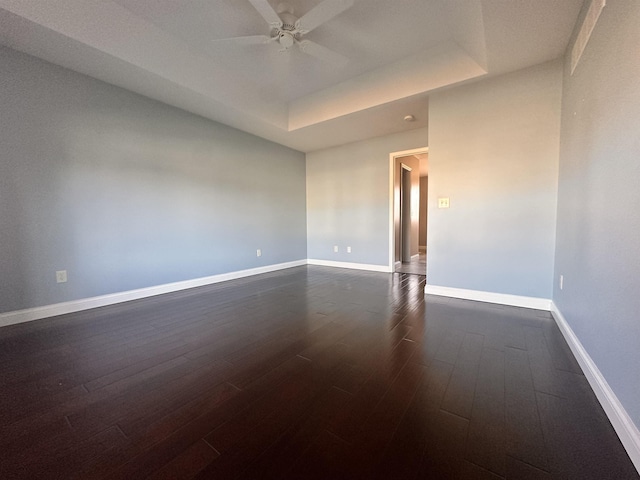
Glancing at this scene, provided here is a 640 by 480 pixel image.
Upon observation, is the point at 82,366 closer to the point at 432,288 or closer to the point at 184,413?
the point at 184,413

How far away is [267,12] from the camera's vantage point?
6.28 feet

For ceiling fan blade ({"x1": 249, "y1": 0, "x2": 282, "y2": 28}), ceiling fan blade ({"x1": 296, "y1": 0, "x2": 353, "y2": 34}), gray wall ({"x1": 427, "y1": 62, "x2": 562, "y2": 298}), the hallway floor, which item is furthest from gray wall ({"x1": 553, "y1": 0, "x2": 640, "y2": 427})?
the hallway floor

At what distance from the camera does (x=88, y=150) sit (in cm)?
265

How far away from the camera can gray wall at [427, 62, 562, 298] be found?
2469mm

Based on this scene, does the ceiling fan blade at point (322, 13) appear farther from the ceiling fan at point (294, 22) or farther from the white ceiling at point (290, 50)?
the white ceiling at point (290, 50)

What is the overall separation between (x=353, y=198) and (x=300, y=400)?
4.14 metres

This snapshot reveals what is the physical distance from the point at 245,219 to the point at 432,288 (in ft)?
10.4

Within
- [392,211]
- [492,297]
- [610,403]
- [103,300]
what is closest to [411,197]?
[392,211]

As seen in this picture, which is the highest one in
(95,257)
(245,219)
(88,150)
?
(88,150)

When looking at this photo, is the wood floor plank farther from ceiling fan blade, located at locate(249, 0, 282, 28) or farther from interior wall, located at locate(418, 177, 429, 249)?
interior wall, located at locate(418, 177, 429, 249)

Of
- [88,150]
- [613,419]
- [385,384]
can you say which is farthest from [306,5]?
[613,419]

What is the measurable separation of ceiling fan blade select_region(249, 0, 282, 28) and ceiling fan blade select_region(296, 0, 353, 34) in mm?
177

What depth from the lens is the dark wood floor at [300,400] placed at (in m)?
0.94

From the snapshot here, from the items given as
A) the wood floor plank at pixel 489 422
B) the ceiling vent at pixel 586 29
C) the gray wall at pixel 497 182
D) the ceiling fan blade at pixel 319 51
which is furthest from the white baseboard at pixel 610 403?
the ceiling fan blade at pixel 319 51
